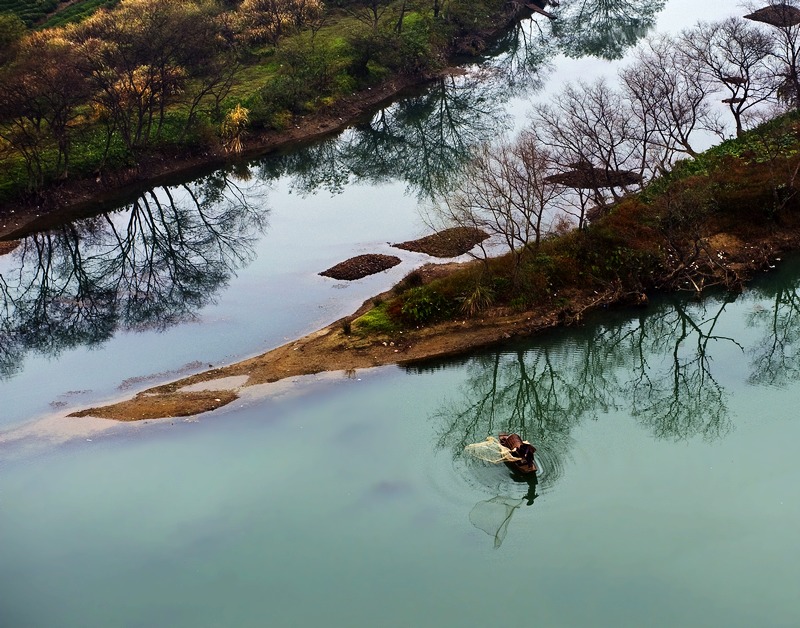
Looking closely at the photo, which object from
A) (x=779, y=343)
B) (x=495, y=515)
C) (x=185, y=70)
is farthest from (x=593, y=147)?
(x=185, y=70)

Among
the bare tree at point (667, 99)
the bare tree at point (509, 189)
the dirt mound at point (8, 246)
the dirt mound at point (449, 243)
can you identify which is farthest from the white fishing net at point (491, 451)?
the dirt mound at point (8, 246)

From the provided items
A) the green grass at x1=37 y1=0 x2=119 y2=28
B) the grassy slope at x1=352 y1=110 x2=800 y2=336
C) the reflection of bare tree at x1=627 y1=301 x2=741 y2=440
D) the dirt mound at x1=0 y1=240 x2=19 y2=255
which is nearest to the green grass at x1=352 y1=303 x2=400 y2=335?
the grassy slope at x1=352 y1=110 x2=800 y2=336

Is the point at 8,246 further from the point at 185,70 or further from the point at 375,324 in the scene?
the point at 375,324

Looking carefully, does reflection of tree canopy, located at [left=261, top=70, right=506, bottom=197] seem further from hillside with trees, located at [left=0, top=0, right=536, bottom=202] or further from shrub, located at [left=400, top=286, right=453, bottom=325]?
shrub, located at [left=400, top=286, right=453, bottom=325]

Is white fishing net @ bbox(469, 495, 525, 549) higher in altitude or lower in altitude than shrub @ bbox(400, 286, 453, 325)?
lower

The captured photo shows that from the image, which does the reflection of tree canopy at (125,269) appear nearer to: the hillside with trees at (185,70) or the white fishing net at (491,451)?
the hillside with trees at (185,70)
